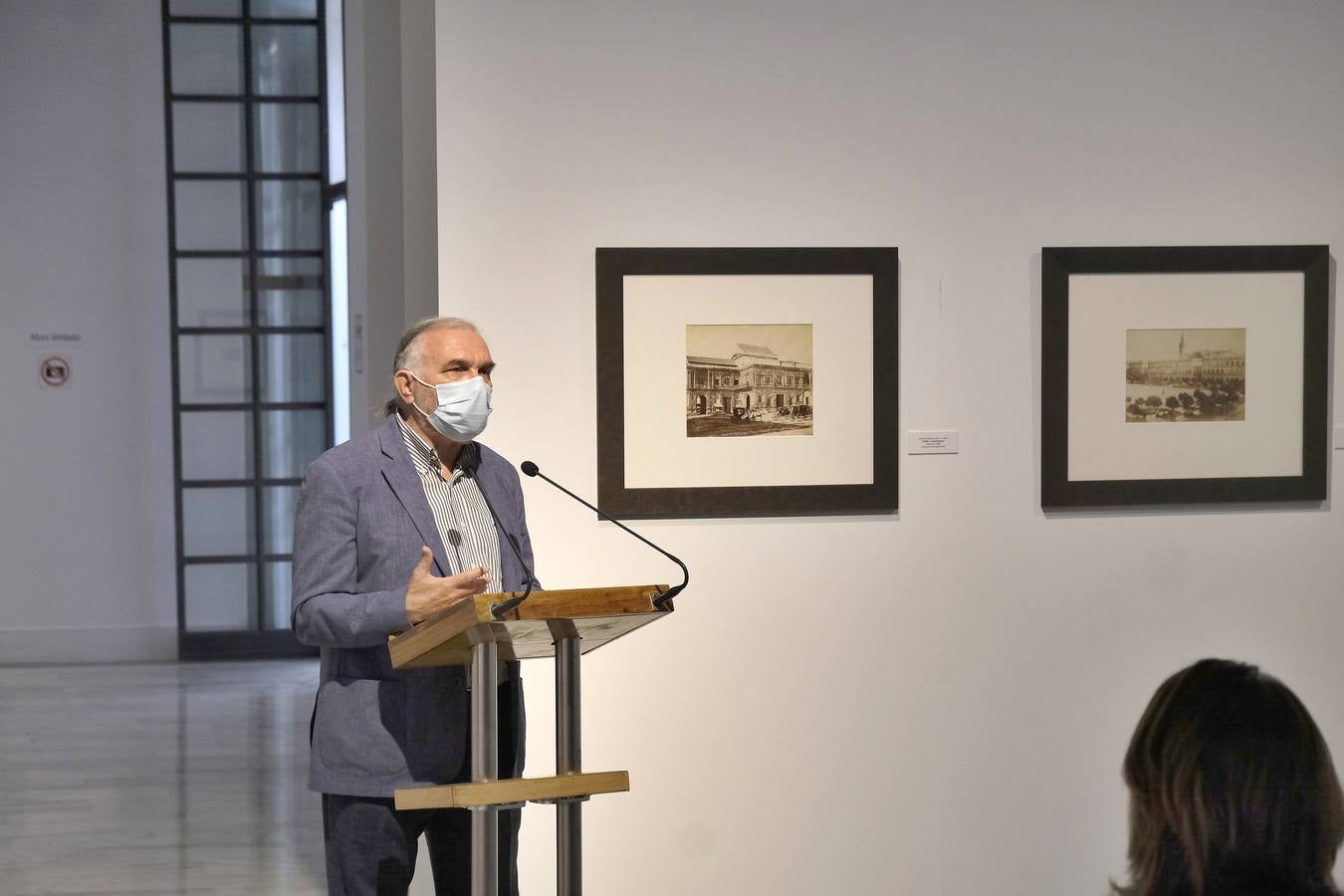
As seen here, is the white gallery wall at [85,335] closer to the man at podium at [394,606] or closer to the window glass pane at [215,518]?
the window glass pane at [215,518]

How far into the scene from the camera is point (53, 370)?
33.1 ft

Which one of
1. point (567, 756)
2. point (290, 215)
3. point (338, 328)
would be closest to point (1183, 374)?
point (567, 756)

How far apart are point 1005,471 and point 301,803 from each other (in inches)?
153

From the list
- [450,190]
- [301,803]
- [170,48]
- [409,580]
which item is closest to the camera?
[409,580]

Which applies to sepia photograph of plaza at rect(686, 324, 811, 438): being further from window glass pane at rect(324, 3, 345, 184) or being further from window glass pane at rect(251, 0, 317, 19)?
window glass pane at rect(251, 0, 317, 19)

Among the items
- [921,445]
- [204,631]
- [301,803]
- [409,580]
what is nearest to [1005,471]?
[921,445]

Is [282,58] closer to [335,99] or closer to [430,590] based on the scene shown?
[335,99]

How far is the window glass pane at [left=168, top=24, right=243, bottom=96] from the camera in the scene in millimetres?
10008

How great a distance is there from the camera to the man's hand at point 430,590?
269 centimetres

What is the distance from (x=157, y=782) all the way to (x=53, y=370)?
14.2ft

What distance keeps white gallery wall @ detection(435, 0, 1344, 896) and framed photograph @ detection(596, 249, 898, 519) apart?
77 millimetres

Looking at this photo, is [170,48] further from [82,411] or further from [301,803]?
[301,803]

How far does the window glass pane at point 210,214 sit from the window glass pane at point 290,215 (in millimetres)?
143

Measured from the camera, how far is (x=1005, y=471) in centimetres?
425
